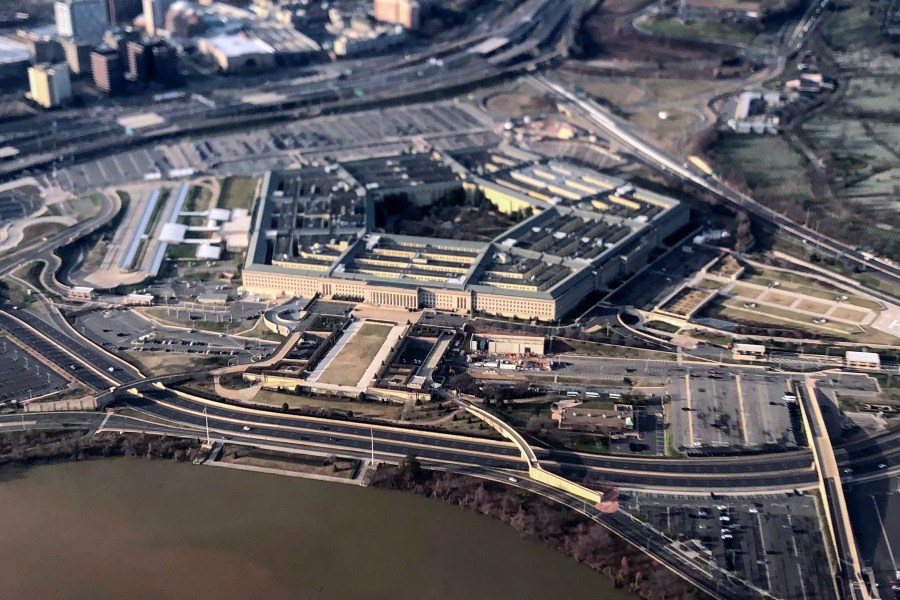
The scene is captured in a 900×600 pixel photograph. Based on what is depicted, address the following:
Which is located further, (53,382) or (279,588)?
(53,382)

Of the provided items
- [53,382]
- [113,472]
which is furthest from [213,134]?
[113,472]

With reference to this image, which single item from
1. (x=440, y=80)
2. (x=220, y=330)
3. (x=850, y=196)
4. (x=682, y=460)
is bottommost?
(x=682, y=460)

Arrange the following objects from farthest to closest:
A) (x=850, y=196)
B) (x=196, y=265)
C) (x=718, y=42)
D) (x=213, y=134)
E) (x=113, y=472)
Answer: (x=718, y=42)
(x=213, y=134)
(x=850, y=196)
(x=196, y=265)
(x=113, y=472)

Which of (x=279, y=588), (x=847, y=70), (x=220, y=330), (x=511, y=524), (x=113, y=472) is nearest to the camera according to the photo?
(x=279, y=588)

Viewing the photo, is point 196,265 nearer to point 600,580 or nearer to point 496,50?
point 600,580

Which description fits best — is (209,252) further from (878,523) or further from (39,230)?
(878,523)

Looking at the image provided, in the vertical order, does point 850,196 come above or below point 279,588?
above
